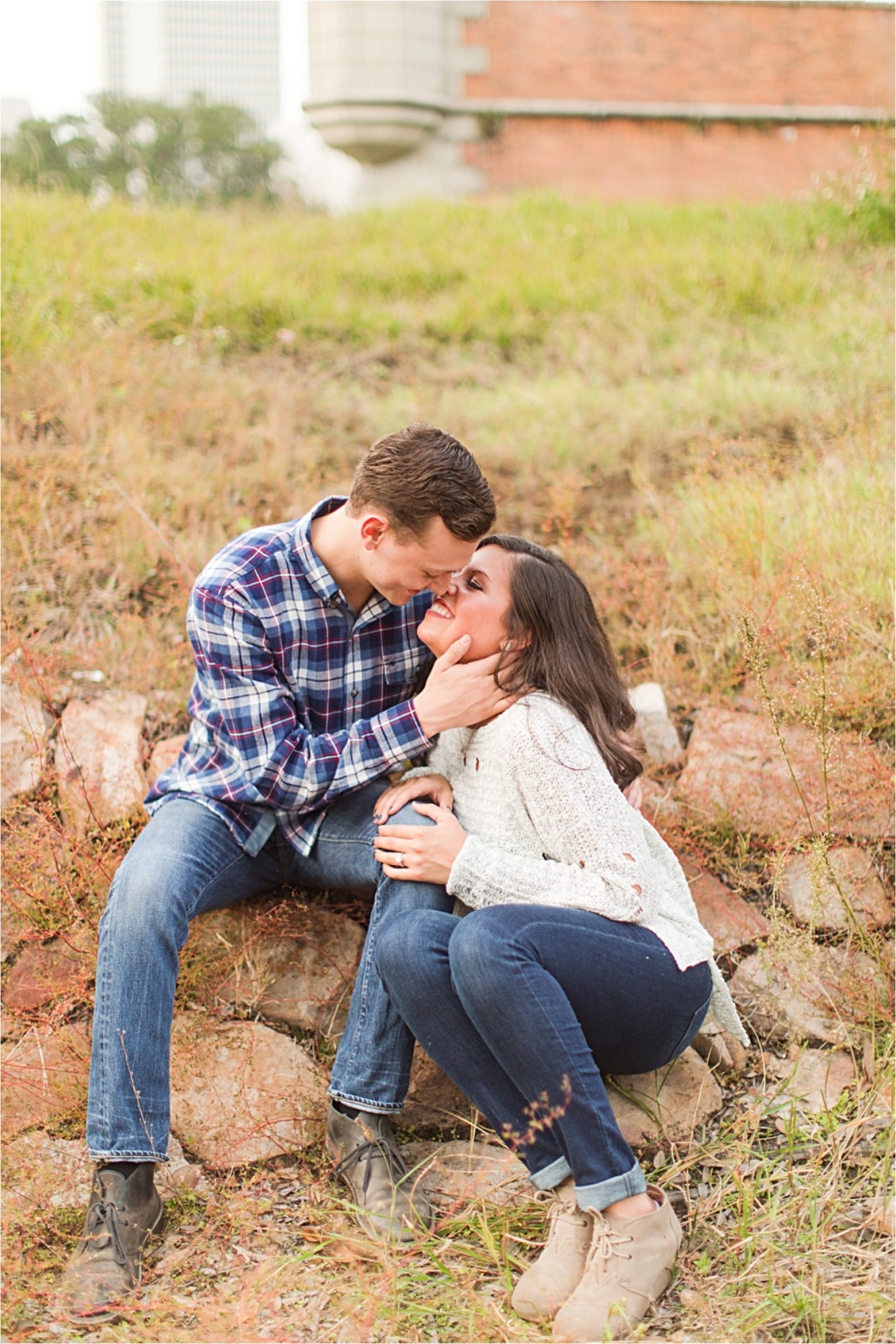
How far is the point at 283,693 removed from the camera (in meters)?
2.58

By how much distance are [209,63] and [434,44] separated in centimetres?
3195

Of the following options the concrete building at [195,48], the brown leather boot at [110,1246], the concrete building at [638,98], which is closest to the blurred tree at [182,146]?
the concrete building at [195,48]

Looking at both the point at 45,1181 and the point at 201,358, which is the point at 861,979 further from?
the point at 201,358

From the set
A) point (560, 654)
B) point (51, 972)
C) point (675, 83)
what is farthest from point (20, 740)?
point (675, 83)

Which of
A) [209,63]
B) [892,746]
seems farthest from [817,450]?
[209,63]

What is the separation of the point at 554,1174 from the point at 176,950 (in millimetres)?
925

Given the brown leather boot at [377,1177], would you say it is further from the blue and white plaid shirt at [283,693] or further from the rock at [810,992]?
the rock at [810,992]

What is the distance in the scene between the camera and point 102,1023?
223 cm

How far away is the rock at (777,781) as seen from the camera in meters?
3.00

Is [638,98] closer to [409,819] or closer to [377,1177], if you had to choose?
[409,819]

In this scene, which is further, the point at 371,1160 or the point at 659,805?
the point at 659,805

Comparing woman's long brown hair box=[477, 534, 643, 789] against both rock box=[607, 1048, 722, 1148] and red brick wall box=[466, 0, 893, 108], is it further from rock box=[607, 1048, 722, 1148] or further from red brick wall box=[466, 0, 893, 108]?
red brick wall box=[466, 0, 893, 108]

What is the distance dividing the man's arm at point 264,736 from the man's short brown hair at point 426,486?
424 millimetres

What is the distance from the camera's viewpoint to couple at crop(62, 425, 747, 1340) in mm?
2074
